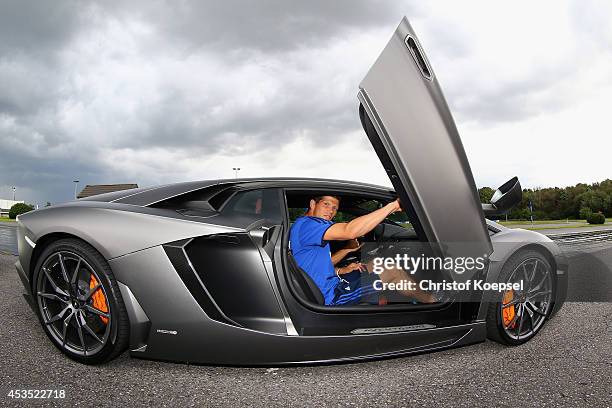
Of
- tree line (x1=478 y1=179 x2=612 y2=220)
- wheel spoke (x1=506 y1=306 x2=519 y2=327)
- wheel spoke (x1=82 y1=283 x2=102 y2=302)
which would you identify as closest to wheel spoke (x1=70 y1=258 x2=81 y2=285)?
wheel spoke (x1=82 y1=283 x2=102 y2=302)

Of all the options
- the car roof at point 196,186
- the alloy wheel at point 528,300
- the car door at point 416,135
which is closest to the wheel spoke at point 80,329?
the car roof at point 196,186

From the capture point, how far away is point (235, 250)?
2.87 meters

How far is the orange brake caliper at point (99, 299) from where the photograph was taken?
2980mm

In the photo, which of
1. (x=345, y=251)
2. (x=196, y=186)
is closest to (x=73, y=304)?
(x=196, y=186)

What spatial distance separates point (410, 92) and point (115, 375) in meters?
2.39

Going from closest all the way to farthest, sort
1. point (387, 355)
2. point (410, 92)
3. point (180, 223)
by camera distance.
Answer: point (410, 92) < point (180, 223) < point (387, 355)

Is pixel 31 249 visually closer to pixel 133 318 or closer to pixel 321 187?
pixel 133 318

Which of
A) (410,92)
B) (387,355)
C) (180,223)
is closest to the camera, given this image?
(410,92)

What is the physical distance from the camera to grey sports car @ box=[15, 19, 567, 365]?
274cm

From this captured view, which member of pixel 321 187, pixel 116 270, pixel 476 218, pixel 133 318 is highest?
pixel 321 187

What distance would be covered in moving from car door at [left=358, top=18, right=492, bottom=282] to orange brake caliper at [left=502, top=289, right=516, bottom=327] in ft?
3.35

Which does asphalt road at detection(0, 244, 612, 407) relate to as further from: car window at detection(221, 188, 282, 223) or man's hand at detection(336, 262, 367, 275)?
car window at detection(221, 188, 282, 223)

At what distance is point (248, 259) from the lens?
285cm

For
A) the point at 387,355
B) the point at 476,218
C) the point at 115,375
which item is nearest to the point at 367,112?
the point at 476,218
